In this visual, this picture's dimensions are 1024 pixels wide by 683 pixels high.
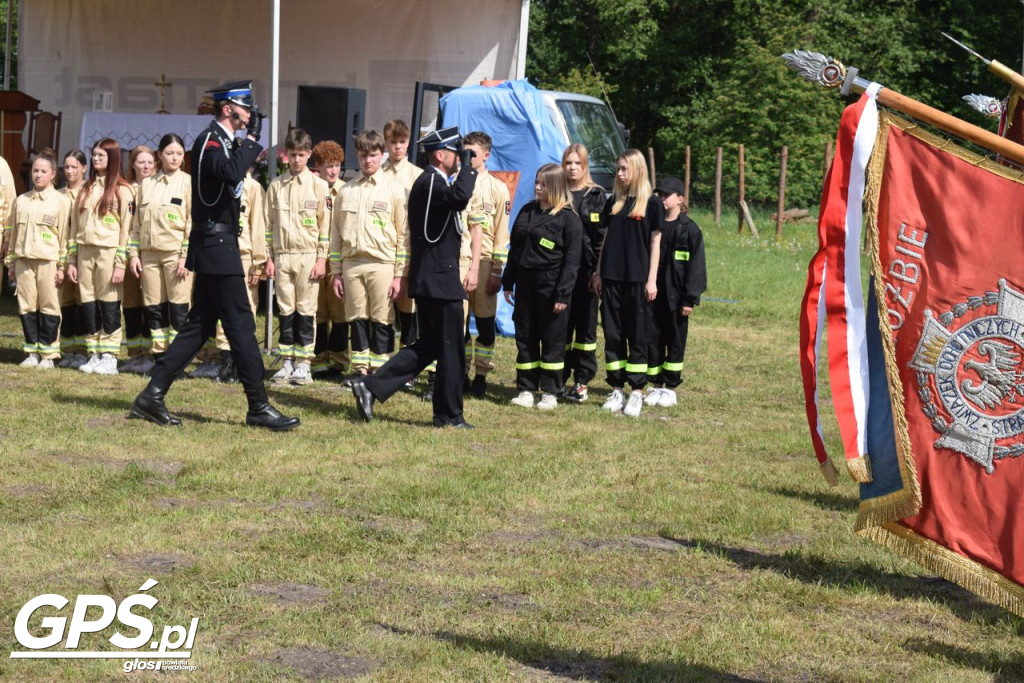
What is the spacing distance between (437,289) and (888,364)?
4.57 m

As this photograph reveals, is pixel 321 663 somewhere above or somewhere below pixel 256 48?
below

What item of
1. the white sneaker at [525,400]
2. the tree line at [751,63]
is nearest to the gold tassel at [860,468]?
the white sneaker at [525,400]

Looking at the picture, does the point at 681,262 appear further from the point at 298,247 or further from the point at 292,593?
the point at 292,593

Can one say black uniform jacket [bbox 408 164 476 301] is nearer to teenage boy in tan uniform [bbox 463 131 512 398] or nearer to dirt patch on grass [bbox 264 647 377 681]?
teenage boy in tan uniform [bbox 463 131 512 398]

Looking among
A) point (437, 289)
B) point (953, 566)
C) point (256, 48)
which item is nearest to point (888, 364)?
point (953, 566)

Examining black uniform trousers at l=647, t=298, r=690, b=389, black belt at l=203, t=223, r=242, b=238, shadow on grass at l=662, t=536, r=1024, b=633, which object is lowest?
shadow on grass at l=662, t=536, r=1024, b=633

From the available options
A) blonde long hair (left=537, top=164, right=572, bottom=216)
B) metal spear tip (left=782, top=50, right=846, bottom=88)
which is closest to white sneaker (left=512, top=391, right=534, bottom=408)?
blonde long hair (left=537, top=164, right=572, bottom=216)

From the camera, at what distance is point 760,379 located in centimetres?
1188

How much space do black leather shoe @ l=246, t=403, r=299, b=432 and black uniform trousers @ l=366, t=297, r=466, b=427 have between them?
2.08 ft

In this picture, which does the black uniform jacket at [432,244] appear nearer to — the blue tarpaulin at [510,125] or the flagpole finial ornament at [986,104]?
the flagpole finial ornament at [986,104]

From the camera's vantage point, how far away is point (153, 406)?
874 cm

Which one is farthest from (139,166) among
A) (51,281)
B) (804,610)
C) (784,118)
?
(784,118)

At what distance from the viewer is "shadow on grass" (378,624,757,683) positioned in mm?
4816

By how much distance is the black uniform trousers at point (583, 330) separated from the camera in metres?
10.5
